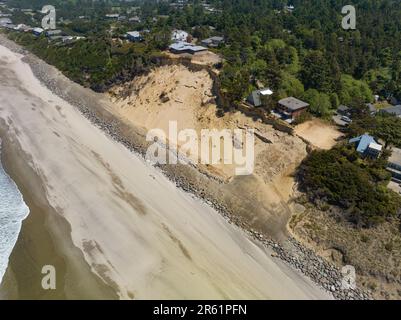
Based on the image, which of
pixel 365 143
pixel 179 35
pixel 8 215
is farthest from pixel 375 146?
pixel 179 35

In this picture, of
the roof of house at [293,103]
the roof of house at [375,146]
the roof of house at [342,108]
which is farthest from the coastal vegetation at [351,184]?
the roof of house at [342,108]

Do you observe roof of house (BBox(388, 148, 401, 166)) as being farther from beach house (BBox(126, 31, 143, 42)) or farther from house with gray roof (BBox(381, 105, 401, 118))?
beach house (BBox(126, 31, 143, 42))

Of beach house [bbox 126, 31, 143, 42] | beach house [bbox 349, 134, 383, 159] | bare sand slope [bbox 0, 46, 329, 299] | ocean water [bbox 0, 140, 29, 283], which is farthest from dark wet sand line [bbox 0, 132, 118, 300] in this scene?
beach house [bbox 126, 31, 143, 42]

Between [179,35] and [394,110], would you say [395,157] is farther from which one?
[179,35]

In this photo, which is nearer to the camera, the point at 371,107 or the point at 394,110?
the point at 394,110

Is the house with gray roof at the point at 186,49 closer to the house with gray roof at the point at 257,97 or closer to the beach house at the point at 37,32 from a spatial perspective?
the house with gray roof at the point at 257,97
